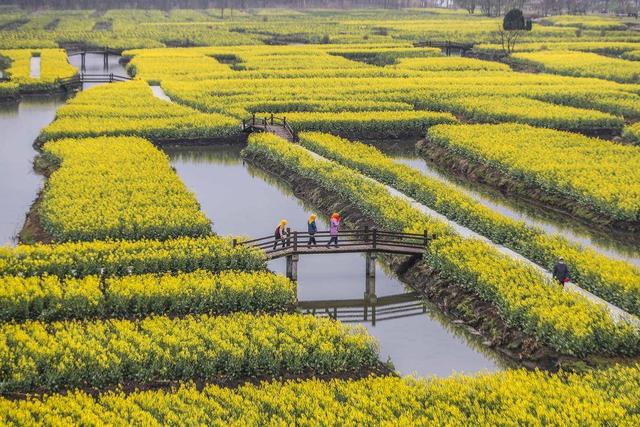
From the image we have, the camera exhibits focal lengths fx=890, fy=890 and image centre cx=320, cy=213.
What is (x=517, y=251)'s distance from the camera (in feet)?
106

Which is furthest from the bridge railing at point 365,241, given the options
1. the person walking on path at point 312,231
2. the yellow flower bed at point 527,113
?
the yellow flower bed at point 527,113

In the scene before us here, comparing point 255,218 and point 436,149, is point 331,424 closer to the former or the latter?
point 255,218

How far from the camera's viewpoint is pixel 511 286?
27188 millimetres

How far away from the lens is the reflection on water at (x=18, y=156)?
3947 centimetres

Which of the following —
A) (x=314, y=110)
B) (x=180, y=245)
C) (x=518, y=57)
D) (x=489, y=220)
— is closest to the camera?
(x=180, y=245)

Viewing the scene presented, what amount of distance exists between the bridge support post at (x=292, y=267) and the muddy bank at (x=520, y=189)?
15112mm

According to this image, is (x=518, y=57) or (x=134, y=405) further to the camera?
(x=518, y=57)

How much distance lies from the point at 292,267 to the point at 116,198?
1049cm

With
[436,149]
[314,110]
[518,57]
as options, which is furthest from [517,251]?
[518,57]

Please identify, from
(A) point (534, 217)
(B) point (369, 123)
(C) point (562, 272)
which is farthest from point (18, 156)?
(C) point (562, 272)

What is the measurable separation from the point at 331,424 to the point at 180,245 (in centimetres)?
A: 1372

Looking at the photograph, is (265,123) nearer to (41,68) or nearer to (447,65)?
(41,68)

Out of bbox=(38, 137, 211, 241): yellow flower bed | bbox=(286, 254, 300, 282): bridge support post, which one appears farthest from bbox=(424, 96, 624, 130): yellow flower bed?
bbox=(286, 254, 300, 282): bridge support post

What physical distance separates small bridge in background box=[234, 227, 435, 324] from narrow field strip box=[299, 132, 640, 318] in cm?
311
